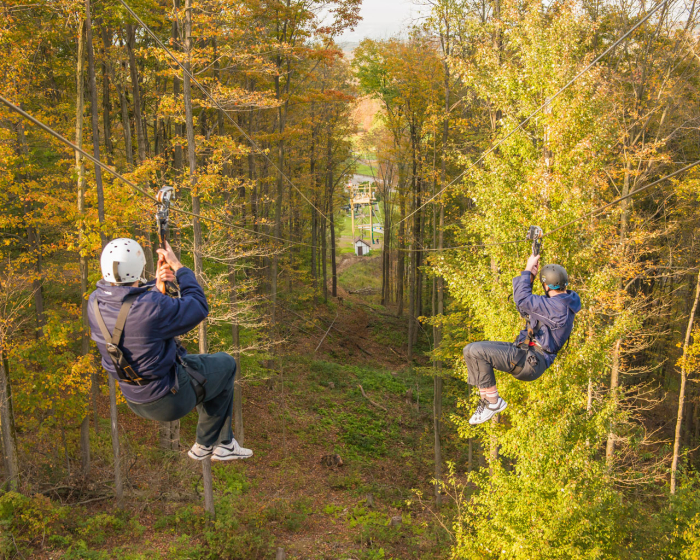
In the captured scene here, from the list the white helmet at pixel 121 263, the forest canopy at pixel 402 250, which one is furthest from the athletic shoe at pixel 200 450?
the forest canopy at pixel 402 250

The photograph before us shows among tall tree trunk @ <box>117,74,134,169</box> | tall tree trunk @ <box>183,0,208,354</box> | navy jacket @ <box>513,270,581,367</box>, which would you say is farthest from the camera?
tall tree trunk @ <box>117,74,134,169</box>

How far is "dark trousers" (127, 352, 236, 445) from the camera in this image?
3.71 meters

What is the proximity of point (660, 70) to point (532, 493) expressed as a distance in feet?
46.2

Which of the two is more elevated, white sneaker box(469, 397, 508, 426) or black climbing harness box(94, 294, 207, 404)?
black climbing harness box(94, 294, 207, 404)

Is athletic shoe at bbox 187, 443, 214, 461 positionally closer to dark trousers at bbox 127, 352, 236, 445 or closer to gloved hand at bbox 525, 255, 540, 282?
dark trousers at bbox 127, 352, 236, 445

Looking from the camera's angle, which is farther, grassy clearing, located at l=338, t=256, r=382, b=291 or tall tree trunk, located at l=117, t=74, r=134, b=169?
grassy clearing, located at l=338, t=256, r=382, b=291

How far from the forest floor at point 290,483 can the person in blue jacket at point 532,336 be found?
28.8 feet

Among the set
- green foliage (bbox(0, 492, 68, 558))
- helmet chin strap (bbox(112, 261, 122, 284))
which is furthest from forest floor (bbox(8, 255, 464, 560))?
helmet chin strap (bbox(112, 261, 122, 284))

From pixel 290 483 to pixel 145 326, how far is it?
1476 cm

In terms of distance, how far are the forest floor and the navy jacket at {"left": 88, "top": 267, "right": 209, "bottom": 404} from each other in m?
9.38

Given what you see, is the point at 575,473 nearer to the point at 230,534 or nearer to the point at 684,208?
the point at 230,534

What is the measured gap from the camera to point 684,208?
17453 mm

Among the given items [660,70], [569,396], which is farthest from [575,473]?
[660,70]

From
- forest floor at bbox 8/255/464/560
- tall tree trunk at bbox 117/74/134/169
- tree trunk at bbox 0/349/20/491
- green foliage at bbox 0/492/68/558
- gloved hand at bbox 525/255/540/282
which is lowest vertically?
forest floor at bbox 8/255/464/560
